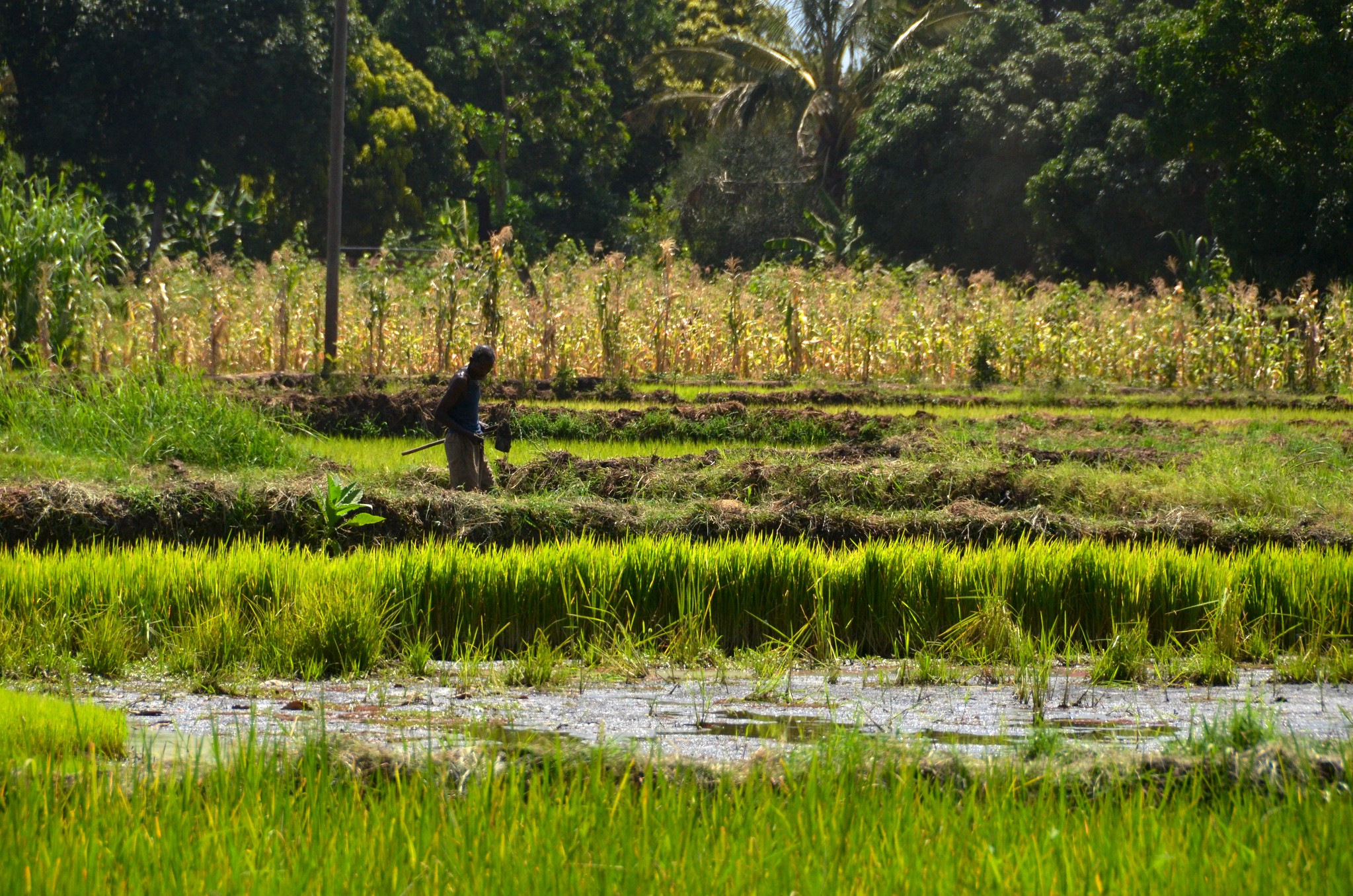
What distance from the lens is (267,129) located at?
30281 millimetres

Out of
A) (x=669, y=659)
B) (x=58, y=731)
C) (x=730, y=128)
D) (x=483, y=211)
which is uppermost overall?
(x=730, y=128)

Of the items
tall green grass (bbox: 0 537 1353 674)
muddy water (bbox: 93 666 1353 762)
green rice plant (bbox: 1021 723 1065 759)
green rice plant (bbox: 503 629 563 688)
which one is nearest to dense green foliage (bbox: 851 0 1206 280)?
tall green grass (bbox: 0 537 1353 674)

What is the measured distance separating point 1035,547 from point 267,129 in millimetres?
27539

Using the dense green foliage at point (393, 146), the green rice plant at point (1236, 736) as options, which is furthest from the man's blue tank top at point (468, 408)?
the dense green foliage at point (393, 146)

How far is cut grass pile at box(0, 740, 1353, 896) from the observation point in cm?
241

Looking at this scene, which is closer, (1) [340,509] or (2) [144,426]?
(1) [340,509]

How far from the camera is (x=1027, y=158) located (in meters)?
30.7

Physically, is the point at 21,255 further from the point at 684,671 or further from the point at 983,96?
the point at 983,96

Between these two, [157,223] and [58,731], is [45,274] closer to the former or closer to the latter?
[58,731]

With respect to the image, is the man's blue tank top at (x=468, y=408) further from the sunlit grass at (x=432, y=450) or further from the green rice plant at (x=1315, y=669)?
the green rice plant at (x=1315, y=669)

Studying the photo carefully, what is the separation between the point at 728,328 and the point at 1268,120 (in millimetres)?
8779

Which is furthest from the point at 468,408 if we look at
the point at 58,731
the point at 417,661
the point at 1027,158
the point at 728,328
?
the point at 1027,158

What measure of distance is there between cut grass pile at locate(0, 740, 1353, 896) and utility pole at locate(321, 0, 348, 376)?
12997 mm

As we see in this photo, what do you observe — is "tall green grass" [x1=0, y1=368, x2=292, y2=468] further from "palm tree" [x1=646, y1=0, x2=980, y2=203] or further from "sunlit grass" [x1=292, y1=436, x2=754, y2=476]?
"palm tree" [x1=646, y1=0, x2=980, y2=203]
